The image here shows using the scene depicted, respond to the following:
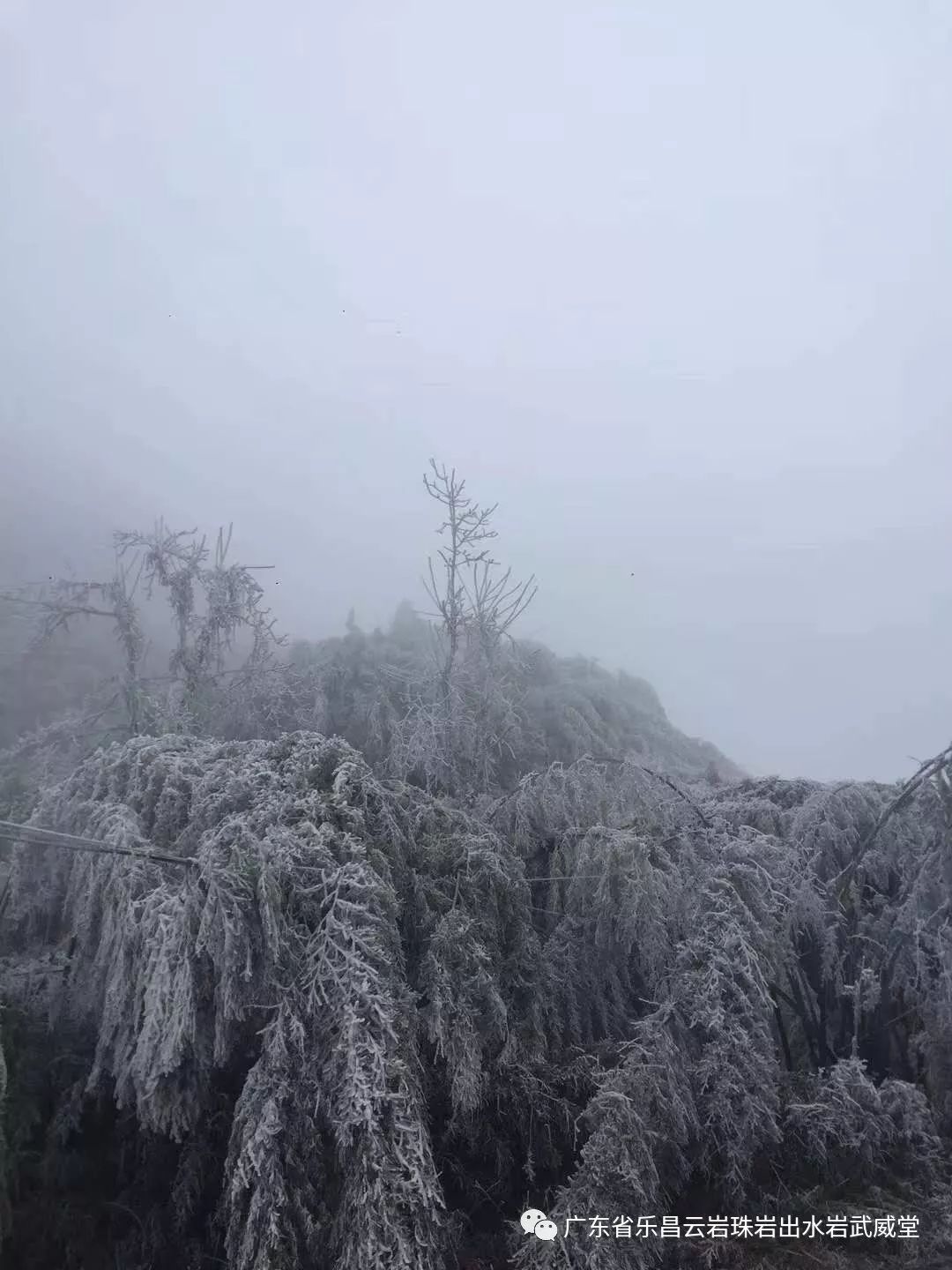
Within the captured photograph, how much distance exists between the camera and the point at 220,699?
1170 cm

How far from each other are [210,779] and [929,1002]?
248 inches

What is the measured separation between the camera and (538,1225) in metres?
4.69

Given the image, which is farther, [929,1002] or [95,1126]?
[929,1002]

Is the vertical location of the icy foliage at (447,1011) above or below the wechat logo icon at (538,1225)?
above

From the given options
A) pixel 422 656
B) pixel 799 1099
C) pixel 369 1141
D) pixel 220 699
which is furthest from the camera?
pixel 422 656

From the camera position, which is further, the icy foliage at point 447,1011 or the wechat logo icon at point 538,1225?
the wechat logo icon at point 538,1225

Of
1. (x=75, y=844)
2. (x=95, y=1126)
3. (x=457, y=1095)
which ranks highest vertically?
(x=75, y=844)

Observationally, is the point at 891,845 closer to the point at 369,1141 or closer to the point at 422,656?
the point at 369,1141

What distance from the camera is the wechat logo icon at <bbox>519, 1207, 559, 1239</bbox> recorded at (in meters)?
4.57

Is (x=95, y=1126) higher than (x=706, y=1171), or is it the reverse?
(x=95, y=1126)

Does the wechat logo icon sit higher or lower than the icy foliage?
lower

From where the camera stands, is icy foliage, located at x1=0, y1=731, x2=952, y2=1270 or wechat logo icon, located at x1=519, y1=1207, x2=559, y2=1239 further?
wechat logo icon, located at x1=519, y1=1207, x2=559, y2=1239

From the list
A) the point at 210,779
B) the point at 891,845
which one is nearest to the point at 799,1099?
the point at 891,845

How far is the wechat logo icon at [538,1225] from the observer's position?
457cm
